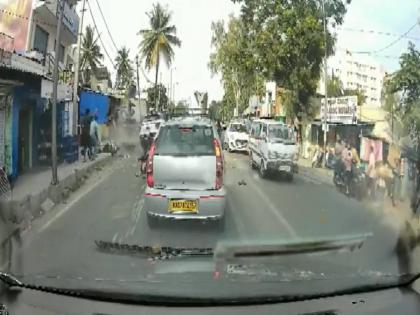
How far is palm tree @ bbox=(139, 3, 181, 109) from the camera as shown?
3195mm

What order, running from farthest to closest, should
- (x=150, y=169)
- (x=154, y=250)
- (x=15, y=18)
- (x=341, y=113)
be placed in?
(x=15, y=18), (x=341, y=113), (x=150, y=169), (x=154, y=250)

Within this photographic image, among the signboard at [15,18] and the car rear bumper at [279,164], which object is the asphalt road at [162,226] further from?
the signboard at [15,18]

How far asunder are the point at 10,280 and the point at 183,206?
1748 millimetres

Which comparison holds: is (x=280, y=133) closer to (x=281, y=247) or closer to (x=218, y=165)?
(x=218, y=165)

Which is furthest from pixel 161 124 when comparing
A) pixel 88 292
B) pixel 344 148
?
pixel 88 292

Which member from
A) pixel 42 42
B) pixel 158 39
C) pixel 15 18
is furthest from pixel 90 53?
pixel 15 18

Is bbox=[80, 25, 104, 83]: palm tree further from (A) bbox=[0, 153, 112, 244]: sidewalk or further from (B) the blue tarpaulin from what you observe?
(A) bbox=[0, 153, 112, 244]: sidewalk

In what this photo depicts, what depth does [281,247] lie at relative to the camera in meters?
3.07

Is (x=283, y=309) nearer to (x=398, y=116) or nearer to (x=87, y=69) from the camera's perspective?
(x=398, y=116)

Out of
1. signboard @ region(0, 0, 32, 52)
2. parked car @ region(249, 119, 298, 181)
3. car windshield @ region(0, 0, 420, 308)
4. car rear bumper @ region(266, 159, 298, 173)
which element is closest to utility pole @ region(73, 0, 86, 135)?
car windshield @ region(0, 0, 420, 308)

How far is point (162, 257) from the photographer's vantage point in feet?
9.49

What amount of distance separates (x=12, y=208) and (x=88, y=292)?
4.02 ft

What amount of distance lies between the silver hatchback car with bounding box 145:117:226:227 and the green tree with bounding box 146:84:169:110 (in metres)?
0.22

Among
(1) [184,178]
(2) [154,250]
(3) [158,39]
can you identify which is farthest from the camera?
(1) [184,178]
